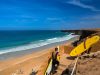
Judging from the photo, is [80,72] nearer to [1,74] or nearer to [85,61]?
[85,61]

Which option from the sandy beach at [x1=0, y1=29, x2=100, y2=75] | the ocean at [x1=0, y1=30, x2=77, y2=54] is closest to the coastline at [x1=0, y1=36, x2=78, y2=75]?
the sandy beach at [x1=0, y1=29, x2=100, y2=75]

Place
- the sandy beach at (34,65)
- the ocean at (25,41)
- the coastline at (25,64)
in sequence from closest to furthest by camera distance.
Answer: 1. the sandy beach at (34,65)
2. the coastline at (25,64)
3. the ocean at (25,41)

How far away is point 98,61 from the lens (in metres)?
6.86

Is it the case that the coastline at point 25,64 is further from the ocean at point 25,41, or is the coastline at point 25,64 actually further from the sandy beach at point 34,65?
the ocean at point 25,41

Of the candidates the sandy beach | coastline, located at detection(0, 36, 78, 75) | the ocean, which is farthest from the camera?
the ocean

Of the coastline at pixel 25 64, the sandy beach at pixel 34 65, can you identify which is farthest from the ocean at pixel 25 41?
the sandy beach at pixel 34 65

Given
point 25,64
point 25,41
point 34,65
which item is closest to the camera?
point 34,65

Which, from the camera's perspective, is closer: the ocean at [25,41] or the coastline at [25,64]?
the coastline at [25,64]

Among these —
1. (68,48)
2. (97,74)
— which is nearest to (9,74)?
(68,48)

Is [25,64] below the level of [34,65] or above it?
below

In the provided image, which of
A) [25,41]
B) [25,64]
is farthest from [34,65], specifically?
[25,41]

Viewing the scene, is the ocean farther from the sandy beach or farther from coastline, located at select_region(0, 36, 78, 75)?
the sandy beach

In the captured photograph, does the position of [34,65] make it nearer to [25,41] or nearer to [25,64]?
[25,64]

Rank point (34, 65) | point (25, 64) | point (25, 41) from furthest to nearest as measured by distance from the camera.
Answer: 1. point (25, 41)
2. point (25, 64)
3. point (34, 65)
